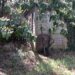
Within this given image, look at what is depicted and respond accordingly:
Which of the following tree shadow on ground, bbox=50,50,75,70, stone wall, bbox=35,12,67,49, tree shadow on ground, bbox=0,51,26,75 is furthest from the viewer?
stone wall, bbox=35,12,67,49

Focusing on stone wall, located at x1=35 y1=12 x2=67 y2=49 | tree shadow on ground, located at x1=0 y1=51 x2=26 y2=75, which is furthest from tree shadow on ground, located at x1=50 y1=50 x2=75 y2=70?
tree shadow on ground, located at x1=0 y1=51 x2=26 y2=75

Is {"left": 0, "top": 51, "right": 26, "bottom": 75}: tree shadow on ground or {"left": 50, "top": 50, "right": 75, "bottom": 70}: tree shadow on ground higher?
{"left": 0, "top": 51, "right": 26, "bottom": 75}: tree shadow on ground

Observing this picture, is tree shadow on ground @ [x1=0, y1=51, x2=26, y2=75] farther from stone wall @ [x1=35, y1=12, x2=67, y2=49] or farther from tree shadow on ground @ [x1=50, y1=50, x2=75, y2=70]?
stone wall @ [x1=35, y1=12, x2=67, y2=49]

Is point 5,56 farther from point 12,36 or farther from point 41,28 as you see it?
point 41,28

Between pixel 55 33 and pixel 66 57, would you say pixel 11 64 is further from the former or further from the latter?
pixel 55 33

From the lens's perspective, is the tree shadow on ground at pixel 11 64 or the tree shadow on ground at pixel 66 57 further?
the tree shadow on ground at pixel 66 57

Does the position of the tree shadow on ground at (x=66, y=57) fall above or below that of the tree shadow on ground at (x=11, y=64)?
below

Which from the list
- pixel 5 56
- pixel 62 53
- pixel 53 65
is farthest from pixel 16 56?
pixel 62 53

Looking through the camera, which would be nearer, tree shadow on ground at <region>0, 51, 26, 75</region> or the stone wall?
tree shadow on ground at <region>0, 51, 26, 75</region>

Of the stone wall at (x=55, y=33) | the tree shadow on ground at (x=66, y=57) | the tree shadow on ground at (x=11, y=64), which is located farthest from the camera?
the stone wall at (x=55, y=33)

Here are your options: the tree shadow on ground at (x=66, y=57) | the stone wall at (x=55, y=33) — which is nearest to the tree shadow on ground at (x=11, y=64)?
the tree shadow on ground at (x=66, y=57)

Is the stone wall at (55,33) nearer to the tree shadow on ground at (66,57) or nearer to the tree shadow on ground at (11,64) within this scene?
the tree shadow on ground at (66,57)

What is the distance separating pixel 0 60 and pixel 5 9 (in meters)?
1.97

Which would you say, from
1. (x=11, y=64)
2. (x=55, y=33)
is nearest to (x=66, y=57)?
(x=55, y=33)
